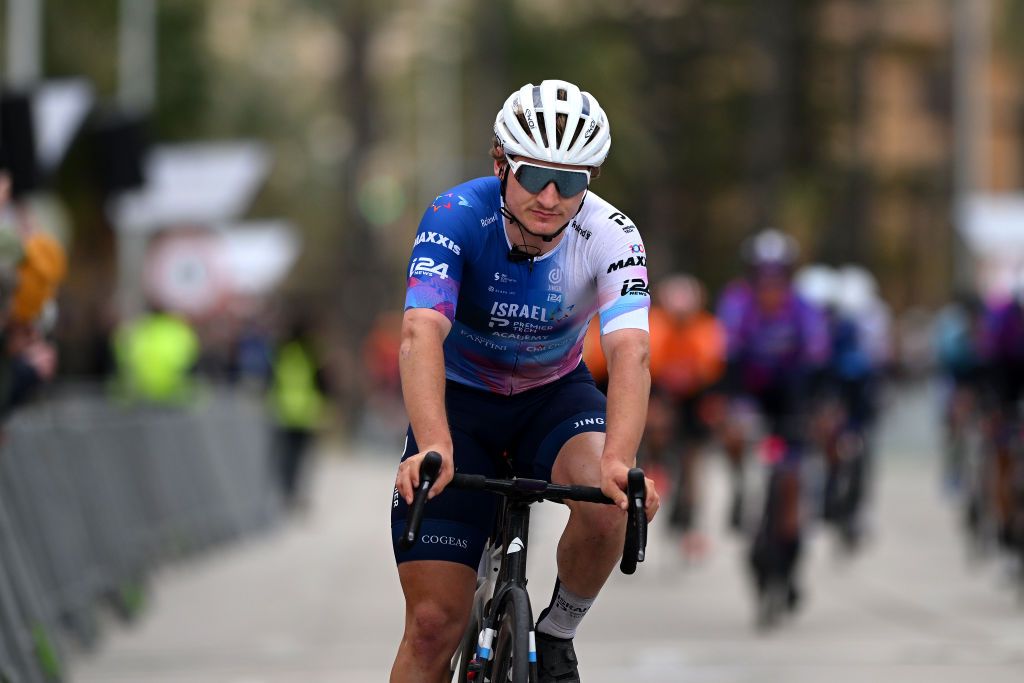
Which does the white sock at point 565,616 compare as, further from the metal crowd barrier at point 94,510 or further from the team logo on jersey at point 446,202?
the metal crowd barrier at point 94,510

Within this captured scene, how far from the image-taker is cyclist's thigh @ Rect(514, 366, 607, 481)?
6.26m

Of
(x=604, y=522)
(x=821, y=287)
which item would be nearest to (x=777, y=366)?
(x=821, y=287)

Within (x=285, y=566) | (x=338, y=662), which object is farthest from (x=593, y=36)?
(x=338, y=662)

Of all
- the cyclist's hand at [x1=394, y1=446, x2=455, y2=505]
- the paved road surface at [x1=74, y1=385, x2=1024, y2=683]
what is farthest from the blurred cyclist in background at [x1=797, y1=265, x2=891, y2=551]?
the cyclist's hand at [x1=394, y1=446, x2=455, y2=505]

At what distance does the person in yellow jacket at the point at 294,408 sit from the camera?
74.7 feet

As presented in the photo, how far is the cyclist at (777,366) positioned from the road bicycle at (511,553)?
6.32m

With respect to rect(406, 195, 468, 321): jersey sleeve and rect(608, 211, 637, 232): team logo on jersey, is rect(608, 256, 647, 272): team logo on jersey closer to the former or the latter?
rect(608, 211, 637, 232): team logo on jersey

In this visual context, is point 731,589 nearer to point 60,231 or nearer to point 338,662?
point 338,662

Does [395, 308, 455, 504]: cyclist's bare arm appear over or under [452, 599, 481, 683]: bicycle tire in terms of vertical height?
over

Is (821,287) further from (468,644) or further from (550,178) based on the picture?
(550,178)

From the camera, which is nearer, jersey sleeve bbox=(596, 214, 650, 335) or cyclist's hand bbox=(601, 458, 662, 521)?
cyclist's hand bbox=(601, 458, 662, 521)

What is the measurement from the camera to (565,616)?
6113 millimetres

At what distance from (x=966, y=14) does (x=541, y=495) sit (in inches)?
1205

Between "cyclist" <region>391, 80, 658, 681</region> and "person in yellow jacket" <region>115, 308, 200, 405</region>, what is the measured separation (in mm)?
12722
